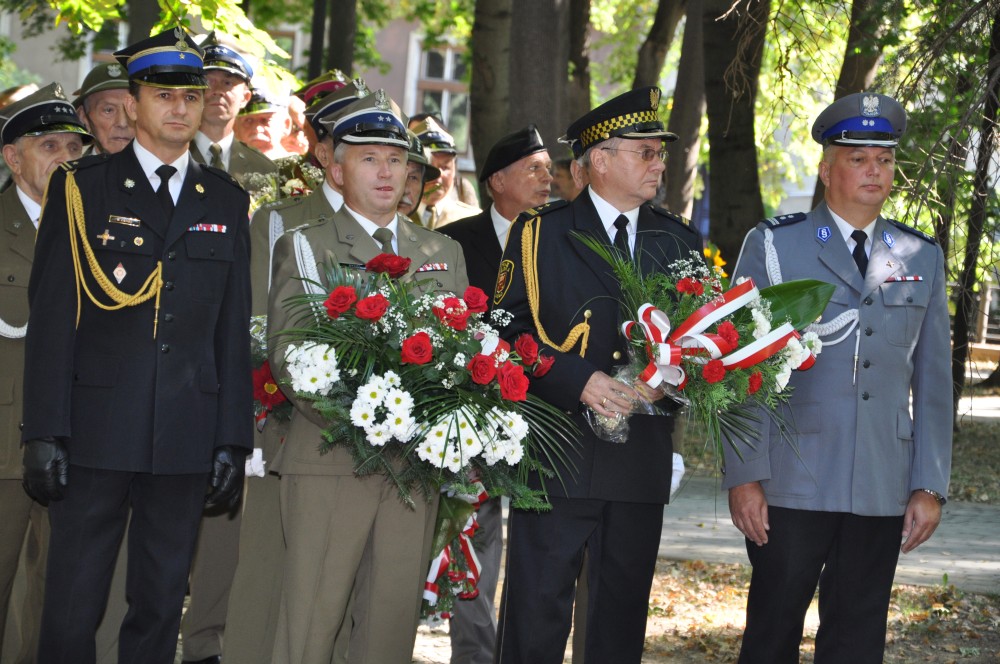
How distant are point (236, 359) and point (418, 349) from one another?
2.52ft

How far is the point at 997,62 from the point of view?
225 inches

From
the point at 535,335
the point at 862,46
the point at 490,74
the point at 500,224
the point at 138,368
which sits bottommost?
the point at 138,368

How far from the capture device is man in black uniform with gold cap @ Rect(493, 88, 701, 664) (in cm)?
452

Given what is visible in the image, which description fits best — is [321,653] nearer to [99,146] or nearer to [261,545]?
[261,545]

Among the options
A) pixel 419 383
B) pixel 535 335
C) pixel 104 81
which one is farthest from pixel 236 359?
pixel 104 81

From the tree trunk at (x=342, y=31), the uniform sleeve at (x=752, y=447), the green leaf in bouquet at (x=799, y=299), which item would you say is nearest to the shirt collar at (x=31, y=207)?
the uniform sleeve at (x=752, y=447)

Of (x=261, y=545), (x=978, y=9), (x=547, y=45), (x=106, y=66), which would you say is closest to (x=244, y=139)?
(x=106, y=66)

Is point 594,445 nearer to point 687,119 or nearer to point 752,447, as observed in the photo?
point 752,447

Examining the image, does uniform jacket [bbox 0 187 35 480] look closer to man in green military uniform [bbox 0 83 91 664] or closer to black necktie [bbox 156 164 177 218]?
man in green military uniform [bbox 0 83 91 664]

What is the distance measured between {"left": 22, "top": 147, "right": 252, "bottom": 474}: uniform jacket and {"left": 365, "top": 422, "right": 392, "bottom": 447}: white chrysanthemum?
0.58m

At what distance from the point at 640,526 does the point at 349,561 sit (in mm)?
1041

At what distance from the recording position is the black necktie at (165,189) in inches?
174

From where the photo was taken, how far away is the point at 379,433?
417cm

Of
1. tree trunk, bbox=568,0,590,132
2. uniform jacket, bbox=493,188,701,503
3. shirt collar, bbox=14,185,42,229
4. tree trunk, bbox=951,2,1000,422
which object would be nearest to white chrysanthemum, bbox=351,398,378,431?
uniform jacket, bbox=493,188,701,503
